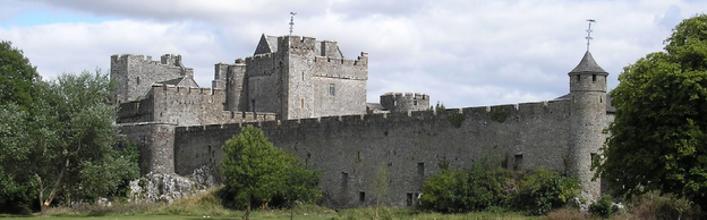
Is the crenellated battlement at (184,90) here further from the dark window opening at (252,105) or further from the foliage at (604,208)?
the foliage at (604,208)

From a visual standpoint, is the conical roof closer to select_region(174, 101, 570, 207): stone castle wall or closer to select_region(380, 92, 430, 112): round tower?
select_region(174, 101, 570, 207): stone castle wall

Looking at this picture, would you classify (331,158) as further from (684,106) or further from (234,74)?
(684,106)

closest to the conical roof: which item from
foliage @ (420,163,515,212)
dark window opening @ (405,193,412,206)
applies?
foliage @ (420,163,515,212)

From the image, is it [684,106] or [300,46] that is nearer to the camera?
[684,106]

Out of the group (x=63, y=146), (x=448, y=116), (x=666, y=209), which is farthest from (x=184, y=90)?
(x=666, y=209)

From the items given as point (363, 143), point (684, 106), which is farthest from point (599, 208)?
point (363, 143)

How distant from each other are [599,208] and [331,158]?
15415mm

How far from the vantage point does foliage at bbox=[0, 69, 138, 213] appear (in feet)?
184

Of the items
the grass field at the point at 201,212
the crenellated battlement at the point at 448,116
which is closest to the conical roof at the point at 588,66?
the crenellated battlement at the point at 448,116

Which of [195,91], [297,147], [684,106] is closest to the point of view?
[684,106]

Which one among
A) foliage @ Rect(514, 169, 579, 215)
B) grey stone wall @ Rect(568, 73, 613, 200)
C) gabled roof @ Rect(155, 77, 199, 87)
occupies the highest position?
gabled roof @ Rect(155, 77, 199, 87)

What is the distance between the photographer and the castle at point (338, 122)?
48.0m

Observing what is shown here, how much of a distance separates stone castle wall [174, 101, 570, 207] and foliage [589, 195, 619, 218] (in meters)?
3.26

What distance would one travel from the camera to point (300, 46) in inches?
2623
